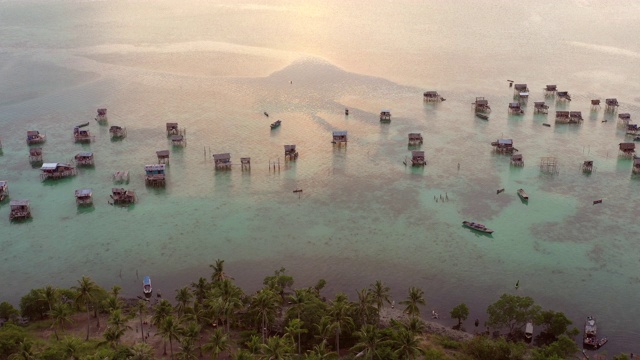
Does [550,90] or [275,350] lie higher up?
[550,90]

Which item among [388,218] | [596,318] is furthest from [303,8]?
[596,318]

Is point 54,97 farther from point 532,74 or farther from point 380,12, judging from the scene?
point 380,12

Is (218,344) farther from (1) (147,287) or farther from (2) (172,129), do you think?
(2) (172,129)

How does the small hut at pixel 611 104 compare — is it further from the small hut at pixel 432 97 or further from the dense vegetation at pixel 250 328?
the dense vegetation at pixel 250 328

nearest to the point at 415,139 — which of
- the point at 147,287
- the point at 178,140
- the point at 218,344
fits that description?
the point at 178,140

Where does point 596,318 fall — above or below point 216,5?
below

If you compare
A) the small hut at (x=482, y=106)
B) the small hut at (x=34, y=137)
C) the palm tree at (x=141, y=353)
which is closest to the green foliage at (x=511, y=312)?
the palm tree at (x=141, y=353)

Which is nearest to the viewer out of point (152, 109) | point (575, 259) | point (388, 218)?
point (575, 259)
